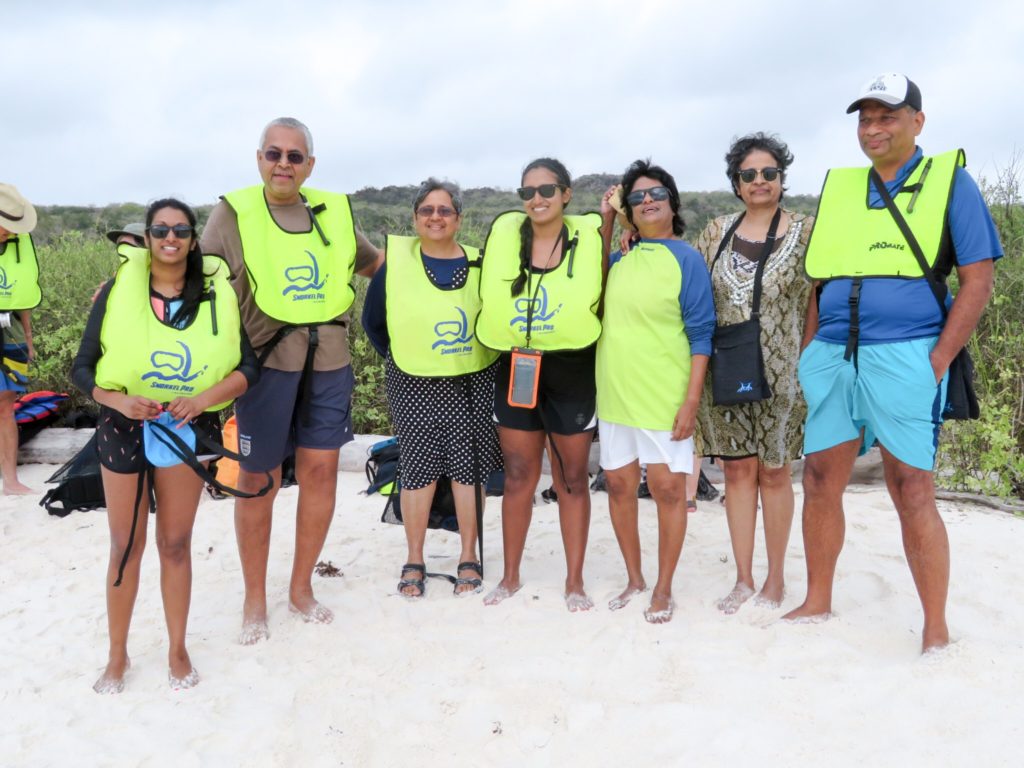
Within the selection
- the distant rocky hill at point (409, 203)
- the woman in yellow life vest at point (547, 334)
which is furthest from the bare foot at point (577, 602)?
the distant rocky hill at point (409, 203)

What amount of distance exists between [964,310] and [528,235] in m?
1.91

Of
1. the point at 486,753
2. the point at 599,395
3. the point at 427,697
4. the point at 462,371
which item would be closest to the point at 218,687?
the point at 427,697

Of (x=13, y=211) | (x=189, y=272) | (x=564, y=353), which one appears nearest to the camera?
(x=189, y=272)

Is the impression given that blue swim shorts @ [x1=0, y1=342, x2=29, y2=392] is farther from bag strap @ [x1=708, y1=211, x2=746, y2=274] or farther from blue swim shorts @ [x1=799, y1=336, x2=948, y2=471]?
blue swim shorts @ [x1=799, y1=336, x2=948, y2=471]

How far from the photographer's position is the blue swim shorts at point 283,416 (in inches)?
151

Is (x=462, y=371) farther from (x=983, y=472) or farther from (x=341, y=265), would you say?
(x=983, y=472)

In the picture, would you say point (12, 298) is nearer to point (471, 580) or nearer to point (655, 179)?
point (471, 580)

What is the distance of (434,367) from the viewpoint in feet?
13.5

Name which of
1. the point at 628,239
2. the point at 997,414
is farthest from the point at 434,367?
the point at 997,414

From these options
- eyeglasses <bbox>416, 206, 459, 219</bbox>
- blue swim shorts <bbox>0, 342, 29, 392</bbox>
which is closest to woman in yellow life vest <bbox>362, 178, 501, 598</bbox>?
eyeglasses <bbox>416, 206, 459, 219</bbox>

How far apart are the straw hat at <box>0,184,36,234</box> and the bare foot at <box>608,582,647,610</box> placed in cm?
550

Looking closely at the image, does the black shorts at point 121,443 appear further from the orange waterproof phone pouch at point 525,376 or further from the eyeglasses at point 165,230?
the orange waterproof phone pouch at point 525,376

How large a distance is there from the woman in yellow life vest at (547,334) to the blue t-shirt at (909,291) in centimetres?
106

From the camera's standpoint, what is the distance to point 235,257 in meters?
3.81
